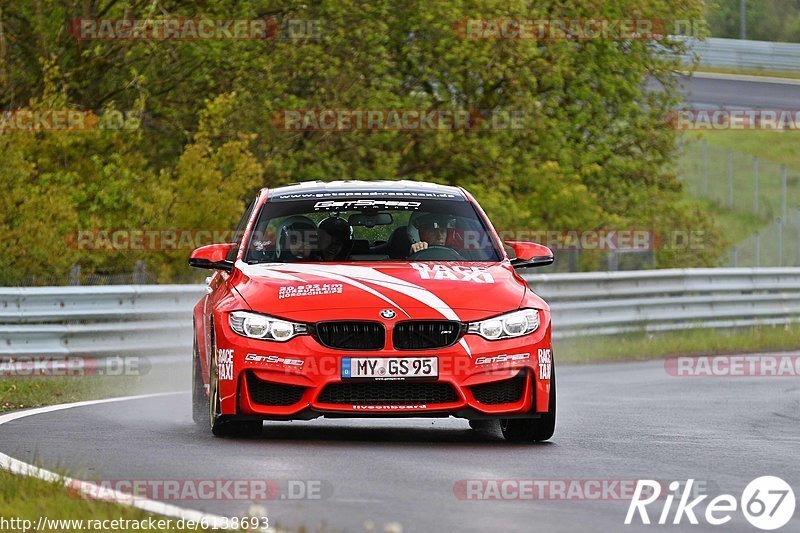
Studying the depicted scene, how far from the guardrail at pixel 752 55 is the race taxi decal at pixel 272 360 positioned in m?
46.4

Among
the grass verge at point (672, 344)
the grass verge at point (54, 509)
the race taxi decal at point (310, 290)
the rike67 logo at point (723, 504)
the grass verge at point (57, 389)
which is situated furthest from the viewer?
the grass verge at point (672, 344)

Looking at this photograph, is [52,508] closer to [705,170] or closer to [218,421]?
[218,421]

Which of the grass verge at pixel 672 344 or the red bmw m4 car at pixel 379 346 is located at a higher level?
the red bmw m4 car at pixel 379 346

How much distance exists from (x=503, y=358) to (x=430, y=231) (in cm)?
152

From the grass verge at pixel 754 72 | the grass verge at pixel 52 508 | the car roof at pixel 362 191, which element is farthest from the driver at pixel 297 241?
the grass verge at pixel 754 72

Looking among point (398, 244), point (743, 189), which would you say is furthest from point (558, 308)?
point (743, 189)

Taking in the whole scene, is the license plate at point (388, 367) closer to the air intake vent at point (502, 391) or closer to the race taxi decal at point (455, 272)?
the air intake vent at point (502, 391)

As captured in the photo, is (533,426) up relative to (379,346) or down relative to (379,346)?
down

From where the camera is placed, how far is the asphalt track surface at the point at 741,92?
46.2 meters

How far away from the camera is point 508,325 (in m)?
9.73

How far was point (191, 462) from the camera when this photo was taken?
8.74 m

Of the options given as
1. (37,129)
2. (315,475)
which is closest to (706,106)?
(37,129)

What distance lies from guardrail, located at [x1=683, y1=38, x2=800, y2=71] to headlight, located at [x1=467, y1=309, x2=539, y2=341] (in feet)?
150

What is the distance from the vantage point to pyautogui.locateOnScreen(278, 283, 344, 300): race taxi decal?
975 cm
